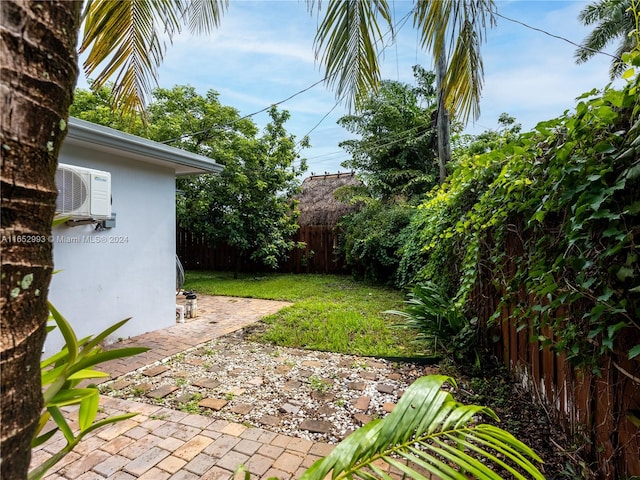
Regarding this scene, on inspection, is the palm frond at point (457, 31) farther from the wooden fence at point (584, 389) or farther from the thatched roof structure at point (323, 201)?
the thatched roof structure at point (323, 201)

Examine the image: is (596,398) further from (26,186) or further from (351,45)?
(351,45)

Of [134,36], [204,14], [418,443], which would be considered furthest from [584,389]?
[204,14]

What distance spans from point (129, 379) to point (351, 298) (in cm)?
455

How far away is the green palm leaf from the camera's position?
0.83 metres

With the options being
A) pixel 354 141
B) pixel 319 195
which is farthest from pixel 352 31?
pixel 319 195

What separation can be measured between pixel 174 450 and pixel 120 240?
10.1 ft

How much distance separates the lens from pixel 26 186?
488 mm

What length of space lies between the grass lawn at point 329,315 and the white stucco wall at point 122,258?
1.74 metres

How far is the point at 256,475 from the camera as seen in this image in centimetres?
193

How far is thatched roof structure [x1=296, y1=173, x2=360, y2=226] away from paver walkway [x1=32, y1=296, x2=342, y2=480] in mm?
8976

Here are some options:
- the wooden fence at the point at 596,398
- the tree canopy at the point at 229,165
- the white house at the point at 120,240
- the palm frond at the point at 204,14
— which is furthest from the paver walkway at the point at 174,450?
the tree canopy at the point at 229,165

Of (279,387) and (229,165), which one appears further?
(229,165)

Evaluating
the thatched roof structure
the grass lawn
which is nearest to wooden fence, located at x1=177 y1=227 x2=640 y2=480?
the grass lawn

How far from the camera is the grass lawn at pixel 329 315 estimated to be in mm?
4152
